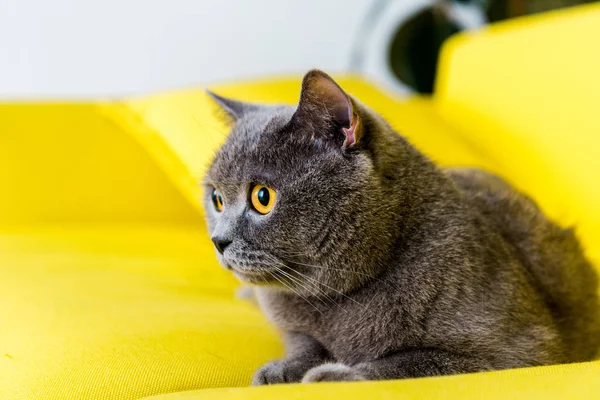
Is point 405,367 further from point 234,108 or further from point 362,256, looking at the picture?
point 234,108

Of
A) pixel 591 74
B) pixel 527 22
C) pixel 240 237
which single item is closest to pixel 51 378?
pixel 240 237

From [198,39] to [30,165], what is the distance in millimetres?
1316

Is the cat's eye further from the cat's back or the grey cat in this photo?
the cat's back

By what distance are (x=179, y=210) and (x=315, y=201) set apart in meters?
1.23

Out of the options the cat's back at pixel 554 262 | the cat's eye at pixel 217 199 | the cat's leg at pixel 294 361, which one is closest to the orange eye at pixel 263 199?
the cat's eye at pixel 217 199

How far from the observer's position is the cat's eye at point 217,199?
0.97 metres

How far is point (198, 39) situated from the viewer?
2.95 meters

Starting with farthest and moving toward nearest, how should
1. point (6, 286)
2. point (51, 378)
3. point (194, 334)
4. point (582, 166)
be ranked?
point (582, 166), point (6, 286), point (194, 334), point (51, 378)

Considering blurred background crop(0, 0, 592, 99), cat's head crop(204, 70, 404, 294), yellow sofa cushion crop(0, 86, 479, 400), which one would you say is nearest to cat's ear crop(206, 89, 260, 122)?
yellow sofa cushion crop(0, 86, 479, 400)

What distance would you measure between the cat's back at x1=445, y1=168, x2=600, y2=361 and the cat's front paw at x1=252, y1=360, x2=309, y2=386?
1.29 feet

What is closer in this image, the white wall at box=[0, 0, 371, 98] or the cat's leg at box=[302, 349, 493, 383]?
the cat's leg at box=[302, 349, 493, 383]

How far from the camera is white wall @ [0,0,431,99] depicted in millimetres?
2764

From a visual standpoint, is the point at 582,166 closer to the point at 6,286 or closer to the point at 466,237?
the point at 466,237

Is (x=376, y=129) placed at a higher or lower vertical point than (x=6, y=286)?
higher
